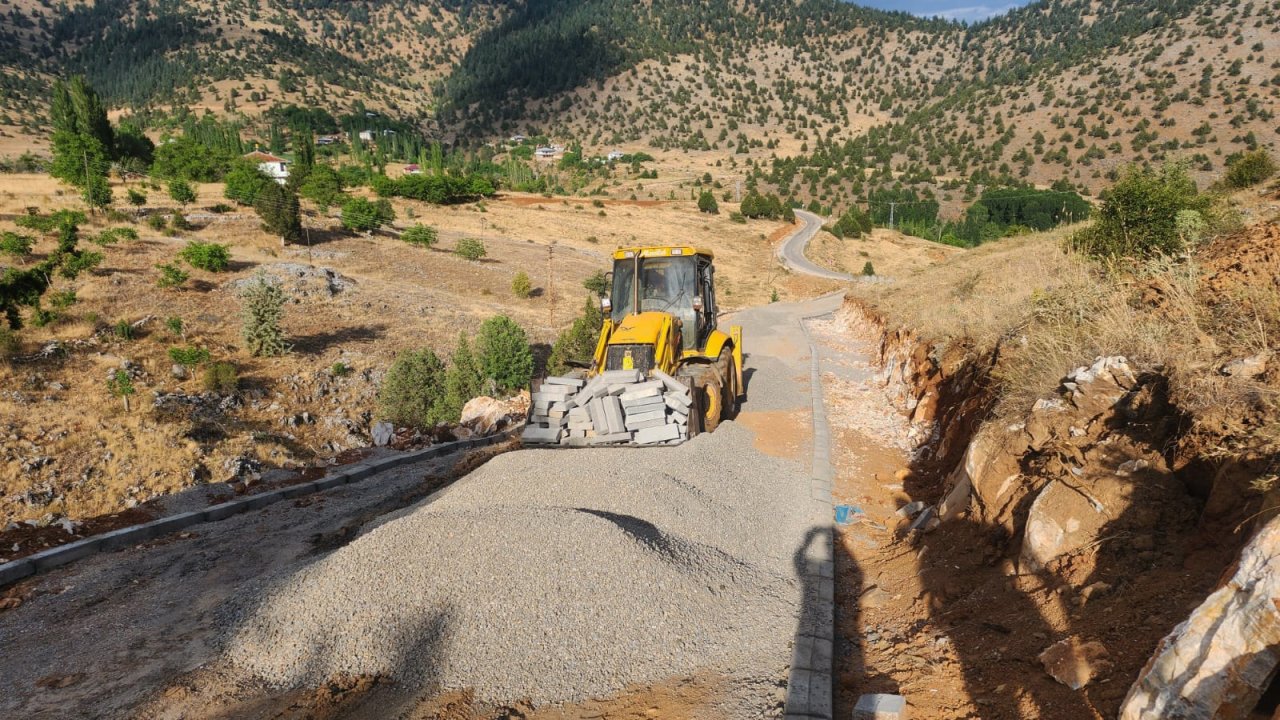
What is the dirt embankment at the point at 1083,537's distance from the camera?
157 inches

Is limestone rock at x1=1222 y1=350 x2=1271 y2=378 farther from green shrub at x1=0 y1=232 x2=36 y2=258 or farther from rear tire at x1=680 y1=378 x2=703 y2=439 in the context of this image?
green shrub at x1=0 y1=232 x2=36 y2=258

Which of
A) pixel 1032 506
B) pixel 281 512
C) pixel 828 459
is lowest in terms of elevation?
pixel 281 512

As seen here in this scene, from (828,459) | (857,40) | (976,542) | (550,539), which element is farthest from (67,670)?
(857,40)

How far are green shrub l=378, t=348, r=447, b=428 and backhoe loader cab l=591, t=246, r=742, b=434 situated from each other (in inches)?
259

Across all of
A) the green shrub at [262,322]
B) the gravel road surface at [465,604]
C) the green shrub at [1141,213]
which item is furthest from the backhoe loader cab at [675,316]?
the green shrub at [262,322]

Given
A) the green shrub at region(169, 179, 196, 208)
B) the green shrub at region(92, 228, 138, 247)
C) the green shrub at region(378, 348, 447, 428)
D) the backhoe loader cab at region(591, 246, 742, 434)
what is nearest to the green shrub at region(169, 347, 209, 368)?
the green shrub at region(378, 348, 447, 428)

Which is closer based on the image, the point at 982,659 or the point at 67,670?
the point at 982,659

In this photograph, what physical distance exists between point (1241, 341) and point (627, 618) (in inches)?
226

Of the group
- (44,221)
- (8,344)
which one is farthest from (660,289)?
(44,221)

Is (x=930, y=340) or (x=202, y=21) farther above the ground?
(x=202, y=21)

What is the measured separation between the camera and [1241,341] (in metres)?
5.35

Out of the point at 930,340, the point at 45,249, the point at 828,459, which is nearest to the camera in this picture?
the point at 828,459

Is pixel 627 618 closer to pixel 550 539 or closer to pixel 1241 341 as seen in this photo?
pixel 550 539

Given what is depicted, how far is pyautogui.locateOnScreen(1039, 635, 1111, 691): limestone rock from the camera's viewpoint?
3835mm
